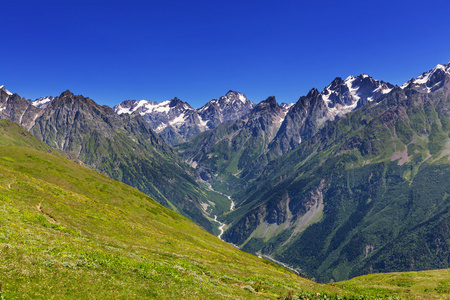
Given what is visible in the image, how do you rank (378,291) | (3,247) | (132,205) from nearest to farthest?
1. (3,247)
2. (378,291)
3. (132,205)

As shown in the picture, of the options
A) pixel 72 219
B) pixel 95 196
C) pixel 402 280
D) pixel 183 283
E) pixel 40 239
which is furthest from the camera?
pixel 95 196

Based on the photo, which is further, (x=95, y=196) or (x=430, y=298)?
(x=95, y=196)

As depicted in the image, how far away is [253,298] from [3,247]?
28.5 m

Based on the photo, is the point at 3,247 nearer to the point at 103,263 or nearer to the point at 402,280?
the point at 103,263

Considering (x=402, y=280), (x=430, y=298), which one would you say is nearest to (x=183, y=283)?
(x=430, y=298)

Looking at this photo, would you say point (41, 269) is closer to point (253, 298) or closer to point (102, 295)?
point (102, 295)

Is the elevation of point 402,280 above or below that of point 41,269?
above

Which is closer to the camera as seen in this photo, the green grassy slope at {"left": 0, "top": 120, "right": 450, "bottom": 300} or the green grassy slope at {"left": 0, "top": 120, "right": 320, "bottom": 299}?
the green grassy slope at {"left": 0, "top": 120, "right": 320, "bottom": 299}

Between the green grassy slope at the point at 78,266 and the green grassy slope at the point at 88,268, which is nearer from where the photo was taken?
the green grassy slope at the point at 78,266

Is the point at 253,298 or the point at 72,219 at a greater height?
the point at 253,298

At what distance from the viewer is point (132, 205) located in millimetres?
114375

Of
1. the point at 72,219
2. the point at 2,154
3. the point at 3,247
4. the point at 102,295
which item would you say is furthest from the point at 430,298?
the point at 2,154

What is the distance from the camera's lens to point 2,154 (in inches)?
5010

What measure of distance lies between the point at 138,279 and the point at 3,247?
46.4 ft
